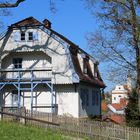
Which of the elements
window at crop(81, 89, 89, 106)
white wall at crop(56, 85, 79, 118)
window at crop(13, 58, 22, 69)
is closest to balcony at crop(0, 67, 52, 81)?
window at crop(13, 58, 22, 69)

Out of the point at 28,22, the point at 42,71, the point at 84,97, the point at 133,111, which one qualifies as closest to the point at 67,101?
the point at 84,97

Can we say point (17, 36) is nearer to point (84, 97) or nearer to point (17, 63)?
point (17, 63)

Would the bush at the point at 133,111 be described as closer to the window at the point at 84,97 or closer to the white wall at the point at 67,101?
the white wall at the point at 67,101

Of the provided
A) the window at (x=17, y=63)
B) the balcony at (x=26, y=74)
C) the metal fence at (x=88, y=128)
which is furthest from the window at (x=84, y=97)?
the metal fence at (x=88, y=128)

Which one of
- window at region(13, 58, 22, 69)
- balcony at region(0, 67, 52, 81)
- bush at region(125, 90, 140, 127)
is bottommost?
bush at region(125, 90, 140, 127)

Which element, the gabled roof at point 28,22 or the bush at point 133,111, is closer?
the bush at point 133,111

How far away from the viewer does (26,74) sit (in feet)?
141

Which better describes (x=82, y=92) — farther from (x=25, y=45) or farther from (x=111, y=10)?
(x=111, y=10)

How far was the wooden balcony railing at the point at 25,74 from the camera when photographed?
4156 cm

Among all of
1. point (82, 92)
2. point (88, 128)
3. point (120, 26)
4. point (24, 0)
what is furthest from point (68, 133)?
point (82, 92)

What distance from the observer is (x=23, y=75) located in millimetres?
42812

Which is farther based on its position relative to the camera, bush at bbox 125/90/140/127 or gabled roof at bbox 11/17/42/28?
gabled roof at bbox 11/17/42/28

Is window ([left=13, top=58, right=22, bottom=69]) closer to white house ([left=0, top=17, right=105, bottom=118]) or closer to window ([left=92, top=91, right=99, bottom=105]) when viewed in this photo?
white house ([left=0, top=17, right=105, bottom=118])

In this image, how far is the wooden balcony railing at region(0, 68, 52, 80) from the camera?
41.6 metres
